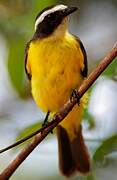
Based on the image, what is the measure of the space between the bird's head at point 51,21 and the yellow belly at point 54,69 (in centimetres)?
6

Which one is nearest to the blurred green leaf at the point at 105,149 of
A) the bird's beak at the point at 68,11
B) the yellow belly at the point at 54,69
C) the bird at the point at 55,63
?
the bird at the point at 55,63

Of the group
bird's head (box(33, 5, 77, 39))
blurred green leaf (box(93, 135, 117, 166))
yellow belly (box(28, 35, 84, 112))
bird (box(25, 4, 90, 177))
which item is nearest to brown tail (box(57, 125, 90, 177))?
bird (box(25, 4, 90, 177))

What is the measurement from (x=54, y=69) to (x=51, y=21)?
28 centimetres

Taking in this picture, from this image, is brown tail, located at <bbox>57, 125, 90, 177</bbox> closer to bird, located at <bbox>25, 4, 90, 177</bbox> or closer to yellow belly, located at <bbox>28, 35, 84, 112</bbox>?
bird, located at <bbox>25, 4, 90, 177</bbox>

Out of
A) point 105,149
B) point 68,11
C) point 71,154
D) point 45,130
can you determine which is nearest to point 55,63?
point 68,11

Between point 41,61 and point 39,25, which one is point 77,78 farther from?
point 39,25

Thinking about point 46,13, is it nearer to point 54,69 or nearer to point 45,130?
point 54,69

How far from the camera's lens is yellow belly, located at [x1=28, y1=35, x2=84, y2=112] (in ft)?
6.92

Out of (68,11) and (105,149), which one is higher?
(68,11)

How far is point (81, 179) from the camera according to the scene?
1.96m

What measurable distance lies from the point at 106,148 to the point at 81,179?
0.94ft

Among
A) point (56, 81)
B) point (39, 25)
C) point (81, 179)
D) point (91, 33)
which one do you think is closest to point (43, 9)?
point (39, 25)

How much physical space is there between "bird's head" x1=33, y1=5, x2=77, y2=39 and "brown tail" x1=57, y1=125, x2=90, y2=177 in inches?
23.1

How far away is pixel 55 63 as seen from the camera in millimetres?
2109
